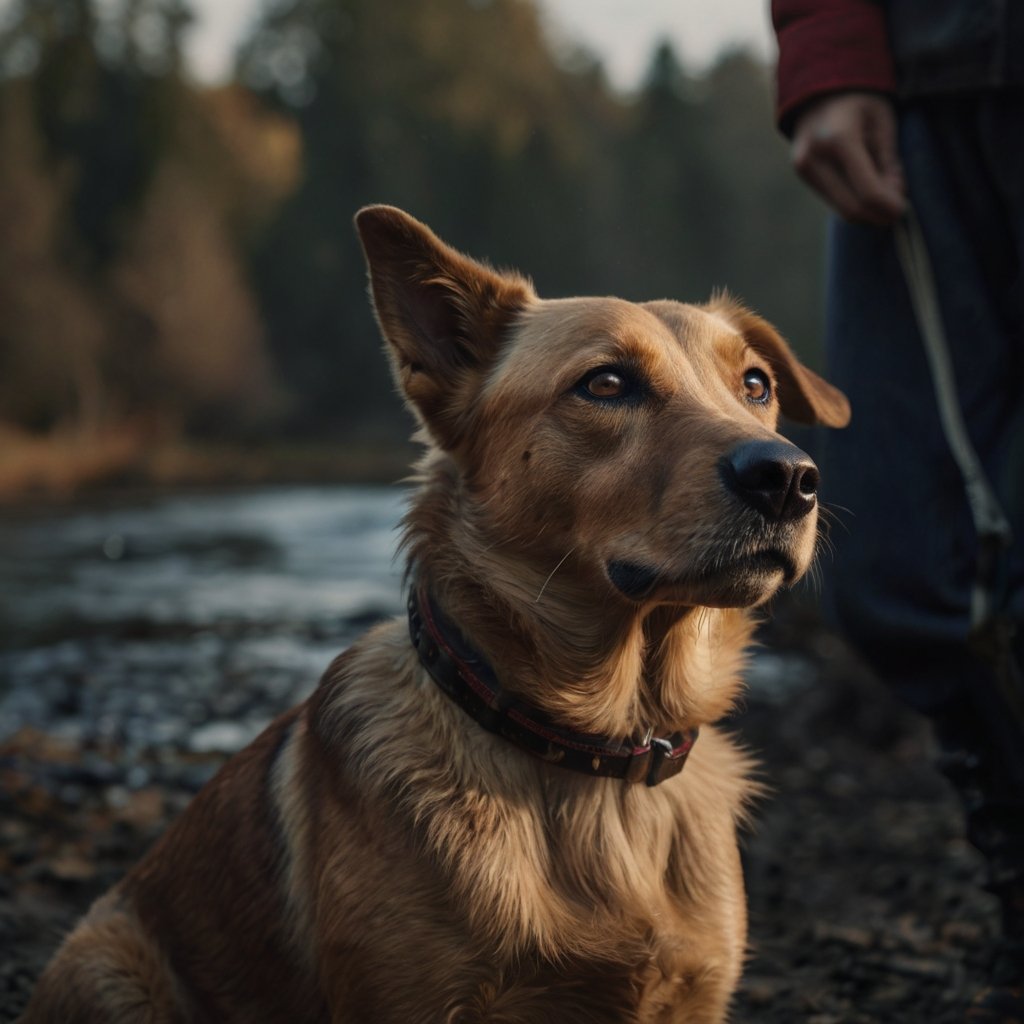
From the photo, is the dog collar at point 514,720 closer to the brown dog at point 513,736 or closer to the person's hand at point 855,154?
the brown dog at point 513,736

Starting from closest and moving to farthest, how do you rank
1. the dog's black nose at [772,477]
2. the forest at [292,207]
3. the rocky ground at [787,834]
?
the dog's black nose at [772,477] < the rocky ground at [787,834] < the forest at [292,207]

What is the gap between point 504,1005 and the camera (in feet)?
7.71

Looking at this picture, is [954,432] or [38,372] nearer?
[954,432]

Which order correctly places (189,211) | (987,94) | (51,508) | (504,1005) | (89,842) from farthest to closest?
(189,211) → (51,508) → (89,842) → (987,94) → (504,1005)

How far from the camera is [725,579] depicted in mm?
2414

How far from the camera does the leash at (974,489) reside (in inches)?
120

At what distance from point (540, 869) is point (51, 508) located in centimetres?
1977

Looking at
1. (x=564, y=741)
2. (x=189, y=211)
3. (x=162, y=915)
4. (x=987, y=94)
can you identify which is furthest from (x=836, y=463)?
(x=189, y=211)

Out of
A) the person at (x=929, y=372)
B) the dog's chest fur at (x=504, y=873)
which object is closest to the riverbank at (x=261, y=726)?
the dog's chest fur at (x=504, y=873)

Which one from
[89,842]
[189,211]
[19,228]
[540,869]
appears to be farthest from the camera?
[189,211]

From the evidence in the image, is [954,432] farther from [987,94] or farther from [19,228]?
[19,228]

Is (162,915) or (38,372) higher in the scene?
(162,915)

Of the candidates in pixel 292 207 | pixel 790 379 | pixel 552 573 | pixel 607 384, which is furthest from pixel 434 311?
pixel 292 207

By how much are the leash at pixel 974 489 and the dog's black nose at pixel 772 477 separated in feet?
3.09
